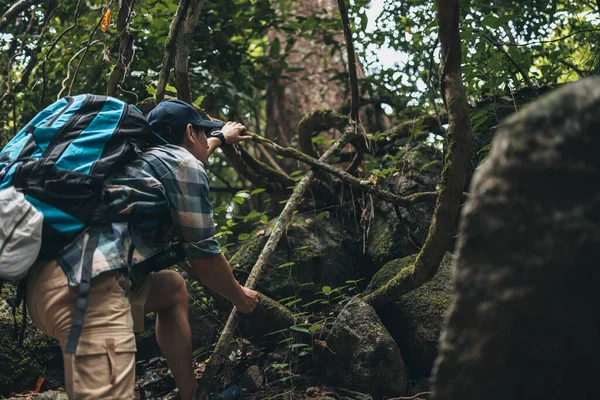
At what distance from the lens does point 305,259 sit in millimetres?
5270

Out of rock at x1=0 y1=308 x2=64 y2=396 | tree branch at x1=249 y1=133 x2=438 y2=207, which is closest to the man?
tree branch at x1=249 y1=133 x2=438 y2=207

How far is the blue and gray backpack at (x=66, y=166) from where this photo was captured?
9.03 feet

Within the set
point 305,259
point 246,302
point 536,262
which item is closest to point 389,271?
point 305,259

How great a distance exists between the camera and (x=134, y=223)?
3.01 m

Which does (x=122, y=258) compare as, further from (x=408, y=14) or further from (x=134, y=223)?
(x=408, y=14)

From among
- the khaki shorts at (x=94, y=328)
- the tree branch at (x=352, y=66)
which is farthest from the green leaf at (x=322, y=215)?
the khaki shorts at (x=94, y=328)

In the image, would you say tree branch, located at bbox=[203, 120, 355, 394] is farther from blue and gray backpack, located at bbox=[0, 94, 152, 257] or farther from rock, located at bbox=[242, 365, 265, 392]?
blue and gray backpack, located at bbox=[0, 94, 152, 257]

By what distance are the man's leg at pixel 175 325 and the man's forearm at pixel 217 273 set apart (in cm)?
29

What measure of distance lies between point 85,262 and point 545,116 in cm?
202

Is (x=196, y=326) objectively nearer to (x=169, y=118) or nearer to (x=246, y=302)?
(x=246, y=302)

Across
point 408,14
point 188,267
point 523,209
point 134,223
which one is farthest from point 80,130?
point 408,14

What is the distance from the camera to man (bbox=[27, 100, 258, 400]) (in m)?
2.69

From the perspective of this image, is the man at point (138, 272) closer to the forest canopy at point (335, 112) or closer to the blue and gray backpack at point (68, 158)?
the blue and gray backpack at point (68, 158)

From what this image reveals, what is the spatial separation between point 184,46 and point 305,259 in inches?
78.6
